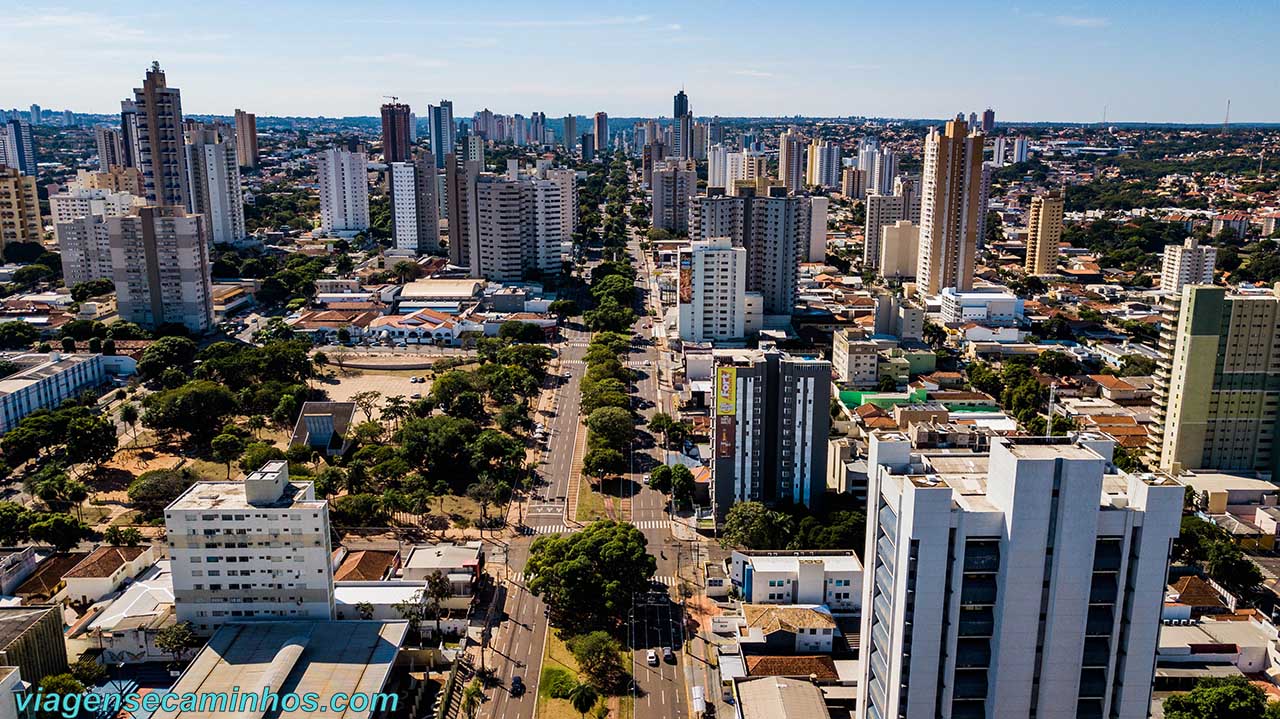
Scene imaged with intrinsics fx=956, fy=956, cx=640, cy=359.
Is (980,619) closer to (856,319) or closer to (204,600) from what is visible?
(204,600)

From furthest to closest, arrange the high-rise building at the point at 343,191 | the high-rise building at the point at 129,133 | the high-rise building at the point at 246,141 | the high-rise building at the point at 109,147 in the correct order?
1. the high-rise building at the point at 246,141
2. the high-rise building at the point at 109,147
3. the high-rise building at the point at 343,191
4. the high-rise building at the point at 129,133

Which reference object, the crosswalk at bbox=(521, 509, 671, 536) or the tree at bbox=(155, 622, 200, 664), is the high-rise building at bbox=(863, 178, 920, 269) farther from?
the tree at bbox=(155, 622, 200, 664)

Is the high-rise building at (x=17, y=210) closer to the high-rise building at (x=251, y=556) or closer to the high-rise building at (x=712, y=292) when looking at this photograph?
the high-rise building at (x=712, y=292)

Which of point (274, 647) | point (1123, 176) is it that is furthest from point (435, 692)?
point (1123, 176)

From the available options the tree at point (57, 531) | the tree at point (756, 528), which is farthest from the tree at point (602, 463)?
the tree at point (57, 531)

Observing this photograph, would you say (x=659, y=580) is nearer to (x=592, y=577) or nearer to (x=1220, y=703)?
(x=592, y=577)

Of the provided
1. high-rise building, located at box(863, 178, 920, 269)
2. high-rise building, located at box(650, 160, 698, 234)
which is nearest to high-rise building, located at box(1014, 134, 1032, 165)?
high-rise building, located at box(863, 178, 920, 269)
